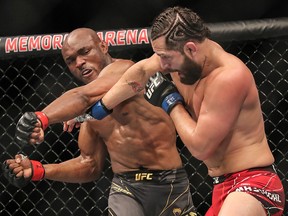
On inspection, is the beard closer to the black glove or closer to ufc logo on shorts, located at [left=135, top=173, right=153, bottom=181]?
the black glove

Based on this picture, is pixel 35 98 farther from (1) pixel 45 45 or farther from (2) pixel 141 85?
(2) pixel 141 85

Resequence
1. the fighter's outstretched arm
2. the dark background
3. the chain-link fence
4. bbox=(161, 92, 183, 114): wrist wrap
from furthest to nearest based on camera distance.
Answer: the dark background
the chain-link fence
the fighter's outstretched arm
bbox=(161, 92, 183, 114): wrist wrap

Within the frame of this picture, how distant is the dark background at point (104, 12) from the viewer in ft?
9.74

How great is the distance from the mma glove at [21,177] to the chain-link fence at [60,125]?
Result: 49cm

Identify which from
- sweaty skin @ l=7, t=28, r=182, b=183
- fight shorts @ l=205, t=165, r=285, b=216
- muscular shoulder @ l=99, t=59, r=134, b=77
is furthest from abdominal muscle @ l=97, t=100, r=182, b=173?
fight shorts @ l=205, t=165, r=285, b=216

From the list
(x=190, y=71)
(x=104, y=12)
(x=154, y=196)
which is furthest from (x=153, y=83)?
(x=104, y=12)

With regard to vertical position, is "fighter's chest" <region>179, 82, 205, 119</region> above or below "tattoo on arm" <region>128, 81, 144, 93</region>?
below

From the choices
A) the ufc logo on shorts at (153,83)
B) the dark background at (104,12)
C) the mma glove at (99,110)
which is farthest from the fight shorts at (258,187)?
the dark background at (104,12)

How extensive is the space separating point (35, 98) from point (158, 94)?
1544mm

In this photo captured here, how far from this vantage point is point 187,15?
68.6 inches

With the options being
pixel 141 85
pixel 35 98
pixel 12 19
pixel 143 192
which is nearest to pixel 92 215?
pixel 35 98

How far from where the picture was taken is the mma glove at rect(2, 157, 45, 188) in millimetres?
2277

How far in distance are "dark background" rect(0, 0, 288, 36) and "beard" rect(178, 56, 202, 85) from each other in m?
1.23

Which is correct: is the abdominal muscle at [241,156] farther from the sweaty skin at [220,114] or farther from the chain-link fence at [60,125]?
the chain-link fence at [60,125]
